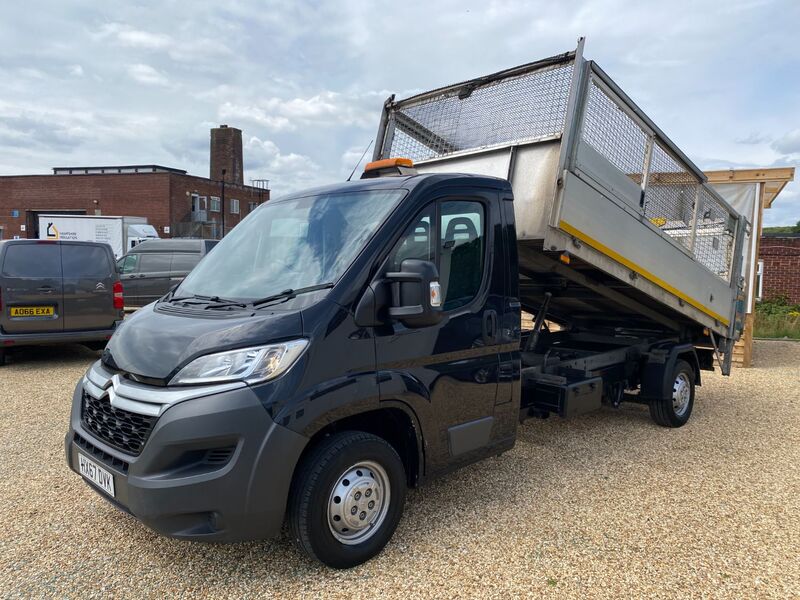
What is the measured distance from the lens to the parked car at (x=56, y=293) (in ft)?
26.7

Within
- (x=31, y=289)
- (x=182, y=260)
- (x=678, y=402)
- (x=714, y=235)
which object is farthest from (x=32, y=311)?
(x=714, y=235)

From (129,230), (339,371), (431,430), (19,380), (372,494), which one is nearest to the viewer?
(339,371)

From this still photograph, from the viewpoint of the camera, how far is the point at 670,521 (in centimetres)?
387

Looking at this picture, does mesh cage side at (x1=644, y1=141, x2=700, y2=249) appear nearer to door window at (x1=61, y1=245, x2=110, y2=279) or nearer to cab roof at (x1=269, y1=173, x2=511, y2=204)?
cab roof at (x1=269, y1=173, x2=511, y2=204)

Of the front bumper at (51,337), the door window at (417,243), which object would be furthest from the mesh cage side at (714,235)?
the front bumper at (51,337)

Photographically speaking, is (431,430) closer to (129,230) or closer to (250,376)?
(250,376)

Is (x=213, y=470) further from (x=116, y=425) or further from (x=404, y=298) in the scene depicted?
(x=404, y=298)

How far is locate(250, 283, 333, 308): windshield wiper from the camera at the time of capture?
3121 mm

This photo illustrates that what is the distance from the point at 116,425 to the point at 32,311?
20.9 ft

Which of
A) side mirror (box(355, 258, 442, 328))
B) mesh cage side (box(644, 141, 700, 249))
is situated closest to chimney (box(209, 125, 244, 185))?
mesh cage side (box(644, 141, 700, 249))

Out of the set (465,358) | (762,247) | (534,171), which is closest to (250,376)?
(465,358)

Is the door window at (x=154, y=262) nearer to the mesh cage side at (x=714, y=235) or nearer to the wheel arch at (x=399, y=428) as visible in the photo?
the mesh cage side at (x=714, y=235)

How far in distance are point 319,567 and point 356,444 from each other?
724mm

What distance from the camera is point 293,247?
3580 millimetres
